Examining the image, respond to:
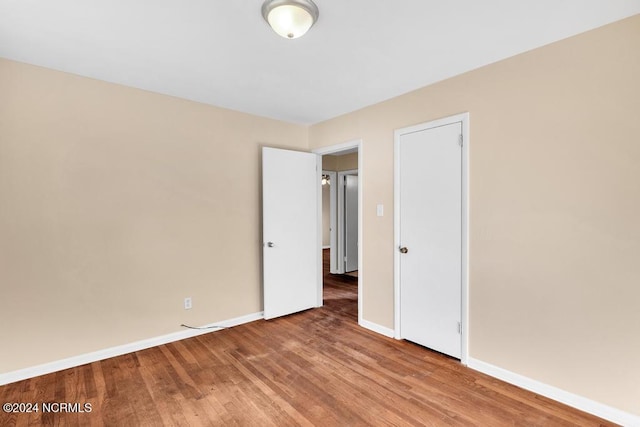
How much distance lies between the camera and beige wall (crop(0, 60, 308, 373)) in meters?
2.32

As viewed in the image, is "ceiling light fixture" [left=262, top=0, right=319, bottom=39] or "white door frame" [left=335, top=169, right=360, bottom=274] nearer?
"ceiling light fixture" [left=262, top=0, right=319, bottom=39]

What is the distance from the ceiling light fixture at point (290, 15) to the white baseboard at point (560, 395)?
2.73 meters

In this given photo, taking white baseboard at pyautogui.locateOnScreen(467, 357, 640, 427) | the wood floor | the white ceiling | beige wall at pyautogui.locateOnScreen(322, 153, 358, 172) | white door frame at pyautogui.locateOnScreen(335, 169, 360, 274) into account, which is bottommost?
the wood floor

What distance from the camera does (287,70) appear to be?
2451mm

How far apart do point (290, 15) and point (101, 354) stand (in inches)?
120

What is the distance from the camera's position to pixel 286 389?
86.7 inches

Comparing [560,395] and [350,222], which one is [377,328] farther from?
[350,222]

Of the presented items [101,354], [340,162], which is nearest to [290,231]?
[101,354]

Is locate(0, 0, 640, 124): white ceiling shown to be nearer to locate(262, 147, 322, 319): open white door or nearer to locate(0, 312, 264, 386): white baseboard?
locate(262, 147, 322, 319): open white door

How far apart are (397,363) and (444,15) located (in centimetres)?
255

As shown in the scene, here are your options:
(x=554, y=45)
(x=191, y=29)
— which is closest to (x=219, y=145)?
(x=191, y=29)

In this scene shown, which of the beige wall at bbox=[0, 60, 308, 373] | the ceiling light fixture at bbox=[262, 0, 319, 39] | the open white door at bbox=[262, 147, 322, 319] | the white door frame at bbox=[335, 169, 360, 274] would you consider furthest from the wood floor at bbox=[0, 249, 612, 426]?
the white door frame at bbox=[335, 169, 360, 274]

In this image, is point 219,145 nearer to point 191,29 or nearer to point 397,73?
point 191,29

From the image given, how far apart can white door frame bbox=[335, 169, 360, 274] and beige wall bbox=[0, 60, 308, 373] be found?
2.60 meters
